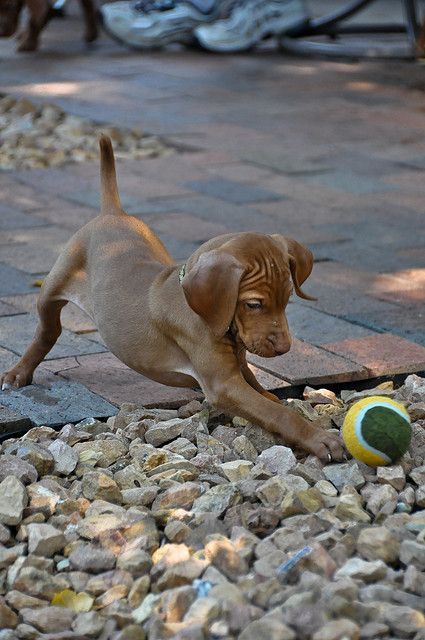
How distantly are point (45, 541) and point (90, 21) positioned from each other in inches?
428

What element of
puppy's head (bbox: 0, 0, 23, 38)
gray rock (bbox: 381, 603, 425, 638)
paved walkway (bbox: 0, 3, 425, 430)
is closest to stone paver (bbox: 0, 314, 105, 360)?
paved walkway (bbox: 0, 3, 425, 430)

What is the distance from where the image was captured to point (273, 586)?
8.16 ft

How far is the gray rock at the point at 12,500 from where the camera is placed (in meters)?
2.90

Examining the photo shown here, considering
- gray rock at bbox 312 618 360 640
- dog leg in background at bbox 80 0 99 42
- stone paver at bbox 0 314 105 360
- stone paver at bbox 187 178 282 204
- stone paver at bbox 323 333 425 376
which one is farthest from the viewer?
dog leg in background at bbox 80 0 99 42

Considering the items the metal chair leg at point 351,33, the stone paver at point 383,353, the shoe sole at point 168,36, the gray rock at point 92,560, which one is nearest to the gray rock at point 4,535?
the gray rock at point 92,560

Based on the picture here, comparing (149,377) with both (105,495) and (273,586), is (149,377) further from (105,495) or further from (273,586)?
(273,586)

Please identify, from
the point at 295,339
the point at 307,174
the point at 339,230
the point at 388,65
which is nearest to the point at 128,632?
the point at 295,339

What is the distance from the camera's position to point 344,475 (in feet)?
10.2

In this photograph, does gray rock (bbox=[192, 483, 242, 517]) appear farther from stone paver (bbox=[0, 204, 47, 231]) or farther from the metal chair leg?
the metal chair leg

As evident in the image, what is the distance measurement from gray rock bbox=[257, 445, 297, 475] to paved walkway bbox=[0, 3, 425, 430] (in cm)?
58

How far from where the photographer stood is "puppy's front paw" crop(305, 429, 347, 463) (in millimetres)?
3188

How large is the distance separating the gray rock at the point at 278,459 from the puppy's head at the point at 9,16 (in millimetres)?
9435

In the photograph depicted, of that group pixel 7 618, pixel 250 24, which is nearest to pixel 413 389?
pixel 7 618

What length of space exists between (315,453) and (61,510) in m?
0.70
